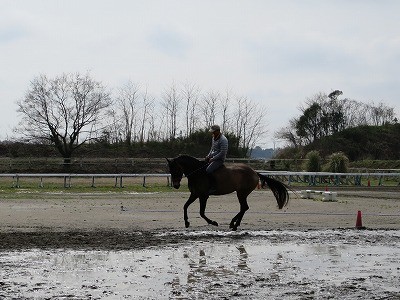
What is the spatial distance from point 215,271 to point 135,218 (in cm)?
1043

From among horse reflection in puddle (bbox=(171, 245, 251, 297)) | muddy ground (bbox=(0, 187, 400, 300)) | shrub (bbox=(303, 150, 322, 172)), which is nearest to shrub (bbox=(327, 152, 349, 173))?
shrub (bbox=(303, 150, 322, 172))

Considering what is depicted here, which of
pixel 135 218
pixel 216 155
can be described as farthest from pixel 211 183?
pixel 135 218

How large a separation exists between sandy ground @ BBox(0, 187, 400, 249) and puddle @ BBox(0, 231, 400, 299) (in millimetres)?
1642

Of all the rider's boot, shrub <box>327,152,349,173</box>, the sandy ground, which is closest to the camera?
the sandy ground

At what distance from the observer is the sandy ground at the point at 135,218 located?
16.0m

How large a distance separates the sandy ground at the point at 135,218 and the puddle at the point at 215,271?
1.64 m

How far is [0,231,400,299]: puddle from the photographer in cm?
965

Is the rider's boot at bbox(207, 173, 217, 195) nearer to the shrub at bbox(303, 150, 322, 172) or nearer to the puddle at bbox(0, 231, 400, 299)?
the puddle at bbox(0, 231, 400, 299)

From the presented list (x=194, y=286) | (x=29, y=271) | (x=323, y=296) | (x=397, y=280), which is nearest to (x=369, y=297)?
(x=323, y=296)

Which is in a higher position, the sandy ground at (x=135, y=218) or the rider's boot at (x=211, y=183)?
the rider's boot at (x=211, y=183)

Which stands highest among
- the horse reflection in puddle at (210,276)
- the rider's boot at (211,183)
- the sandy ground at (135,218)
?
the rider's boot at (211,183)

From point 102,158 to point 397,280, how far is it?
55700 millimetres

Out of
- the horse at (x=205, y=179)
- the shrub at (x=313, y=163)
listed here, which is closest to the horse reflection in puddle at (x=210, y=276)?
the horse at (x=205, y=179)

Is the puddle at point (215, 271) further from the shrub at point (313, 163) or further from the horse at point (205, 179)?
the shrub at point (313, 163)
